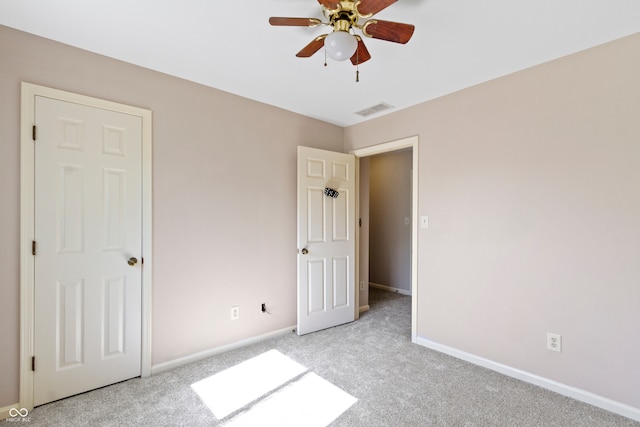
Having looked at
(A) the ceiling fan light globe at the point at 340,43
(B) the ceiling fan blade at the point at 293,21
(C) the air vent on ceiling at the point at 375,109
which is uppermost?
(C) the air vent on ceiling at the point at 375,109

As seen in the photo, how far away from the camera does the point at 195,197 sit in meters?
2.67

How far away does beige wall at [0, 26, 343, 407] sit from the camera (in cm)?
192

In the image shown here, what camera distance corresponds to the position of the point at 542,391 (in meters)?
2.21

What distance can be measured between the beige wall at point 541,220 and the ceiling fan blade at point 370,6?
1619 millimetres

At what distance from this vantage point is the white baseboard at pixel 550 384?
6.40ft

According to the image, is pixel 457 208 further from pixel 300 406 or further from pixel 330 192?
pixel 300 406

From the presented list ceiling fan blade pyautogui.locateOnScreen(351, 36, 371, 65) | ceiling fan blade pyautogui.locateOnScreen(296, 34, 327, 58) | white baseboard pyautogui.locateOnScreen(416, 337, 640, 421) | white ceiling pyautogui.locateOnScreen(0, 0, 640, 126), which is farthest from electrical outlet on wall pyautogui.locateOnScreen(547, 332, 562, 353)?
ceiling fan blade pyautogui.locateOnScreen(296, 34, 327, 58)

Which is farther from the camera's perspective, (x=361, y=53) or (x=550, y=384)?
(x=550, y=384)

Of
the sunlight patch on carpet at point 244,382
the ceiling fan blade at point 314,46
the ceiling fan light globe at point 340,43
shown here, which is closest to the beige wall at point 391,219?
the sunlight patch on carpet at point 244,382

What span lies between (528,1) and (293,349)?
3.09 meters

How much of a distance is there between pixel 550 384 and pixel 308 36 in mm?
3017

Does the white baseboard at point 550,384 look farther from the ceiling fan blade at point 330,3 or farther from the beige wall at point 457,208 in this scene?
the ceiling fan blade at point 330,3
